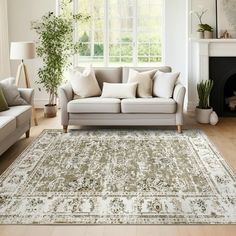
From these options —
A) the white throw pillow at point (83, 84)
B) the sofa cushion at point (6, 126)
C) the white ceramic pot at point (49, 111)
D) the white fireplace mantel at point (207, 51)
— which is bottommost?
the white ceramic pot at point (49, 111)

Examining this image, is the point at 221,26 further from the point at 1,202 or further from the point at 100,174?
the point at 1,202

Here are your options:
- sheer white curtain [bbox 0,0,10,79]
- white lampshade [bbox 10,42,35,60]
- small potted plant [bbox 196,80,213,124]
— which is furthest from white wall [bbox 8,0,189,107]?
white lampshade [bbox 10,42,35,60]

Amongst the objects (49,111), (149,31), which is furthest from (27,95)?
(149,31)

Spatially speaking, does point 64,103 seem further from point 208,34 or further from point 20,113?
point 208,34

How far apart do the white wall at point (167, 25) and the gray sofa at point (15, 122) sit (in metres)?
2.03

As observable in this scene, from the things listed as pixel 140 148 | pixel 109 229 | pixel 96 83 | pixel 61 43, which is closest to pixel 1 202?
pixel 109 229

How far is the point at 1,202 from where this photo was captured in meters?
3.13

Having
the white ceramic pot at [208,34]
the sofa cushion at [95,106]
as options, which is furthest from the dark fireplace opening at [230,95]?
the sofa cushion at [95,106]

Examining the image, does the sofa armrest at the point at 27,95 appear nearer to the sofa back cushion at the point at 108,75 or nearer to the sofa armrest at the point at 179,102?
the sofa back cushion at the point at 108,75

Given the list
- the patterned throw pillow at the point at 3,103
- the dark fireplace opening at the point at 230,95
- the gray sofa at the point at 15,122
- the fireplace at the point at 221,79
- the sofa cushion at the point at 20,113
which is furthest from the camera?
the dark fireplace opening at the point at 230,95

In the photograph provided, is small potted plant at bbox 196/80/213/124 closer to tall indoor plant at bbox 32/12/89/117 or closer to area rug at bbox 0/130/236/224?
area rug at bbox 0/130/236/224

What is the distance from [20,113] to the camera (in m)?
4.75

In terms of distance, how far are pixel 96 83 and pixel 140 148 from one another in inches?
63.5

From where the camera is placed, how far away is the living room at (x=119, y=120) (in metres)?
2.96
